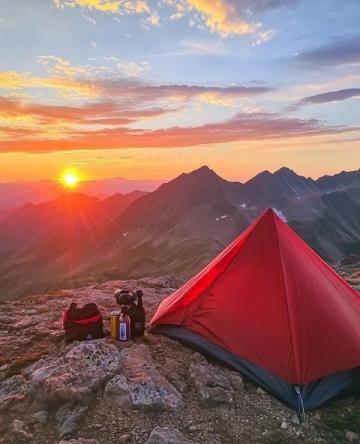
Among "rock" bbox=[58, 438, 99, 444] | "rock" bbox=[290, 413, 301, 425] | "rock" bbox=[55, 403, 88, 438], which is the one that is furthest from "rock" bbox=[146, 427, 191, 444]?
"rock" bbox=[290, 413, 301, 425]

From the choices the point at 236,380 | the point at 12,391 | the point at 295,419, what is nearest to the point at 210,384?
the point at 236,380

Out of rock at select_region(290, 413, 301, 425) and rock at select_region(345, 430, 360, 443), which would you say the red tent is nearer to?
rock at select_region(290, 413, 301, 425)

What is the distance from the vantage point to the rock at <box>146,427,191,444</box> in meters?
7.50

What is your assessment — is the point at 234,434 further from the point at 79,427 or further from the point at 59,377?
the point at 59,377

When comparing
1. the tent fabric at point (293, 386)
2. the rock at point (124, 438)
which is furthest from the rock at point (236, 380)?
the rock at point (124, 438)

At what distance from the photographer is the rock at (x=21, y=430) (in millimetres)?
7672

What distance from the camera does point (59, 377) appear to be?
901 centimetres

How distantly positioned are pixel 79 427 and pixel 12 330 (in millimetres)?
5655

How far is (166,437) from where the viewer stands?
24.8 feet

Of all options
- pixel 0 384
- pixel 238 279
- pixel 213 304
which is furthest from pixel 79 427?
pixel 238 279

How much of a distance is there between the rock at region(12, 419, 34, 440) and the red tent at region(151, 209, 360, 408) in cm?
454

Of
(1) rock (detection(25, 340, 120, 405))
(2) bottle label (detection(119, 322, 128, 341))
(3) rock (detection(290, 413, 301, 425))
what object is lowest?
(3) rock (detection(290, 413, 301, 425))

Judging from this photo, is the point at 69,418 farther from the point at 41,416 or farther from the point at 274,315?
the point at 274,315

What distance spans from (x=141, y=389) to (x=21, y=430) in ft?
8.02
